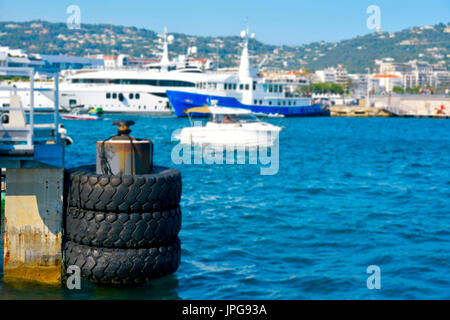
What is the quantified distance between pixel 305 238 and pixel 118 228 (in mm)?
5241

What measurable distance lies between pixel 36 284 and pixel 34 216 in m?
0.93

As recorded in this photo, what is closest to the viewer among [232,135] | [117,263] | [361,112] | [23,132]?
[117,263]

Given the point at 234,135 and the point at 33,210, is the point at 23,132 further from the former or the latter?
the point at 234,135

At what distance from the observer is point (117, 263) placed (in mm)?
7773

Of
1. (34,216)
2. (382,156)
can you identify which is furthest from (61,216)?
(382,156)

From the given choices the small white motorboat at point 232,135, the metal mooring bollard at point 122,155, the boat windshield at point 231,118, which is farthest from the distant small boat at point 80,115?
the metal mooring bollard at point 122,155

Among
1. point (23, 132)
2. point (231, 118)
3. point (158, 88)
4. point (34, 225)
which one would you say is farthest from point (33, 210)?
point (158, 88)

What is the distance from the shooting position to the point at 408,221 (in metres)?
13.9

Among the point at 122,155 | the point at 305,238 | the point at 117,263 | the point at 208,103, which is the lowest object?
the point at 305,238

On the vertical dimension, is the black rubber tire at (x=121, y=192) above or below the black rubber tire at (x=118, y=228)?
above

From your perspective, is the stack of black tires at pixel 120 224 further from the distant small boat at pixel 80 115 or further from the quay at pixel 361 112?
the quay at pixel 361 112

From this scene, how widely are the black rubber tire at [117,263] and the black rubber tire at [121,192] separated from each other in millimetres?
584

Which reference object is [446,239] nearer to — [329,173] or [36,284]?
[36,284]

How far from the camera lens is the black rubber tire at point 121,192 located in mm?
7566
